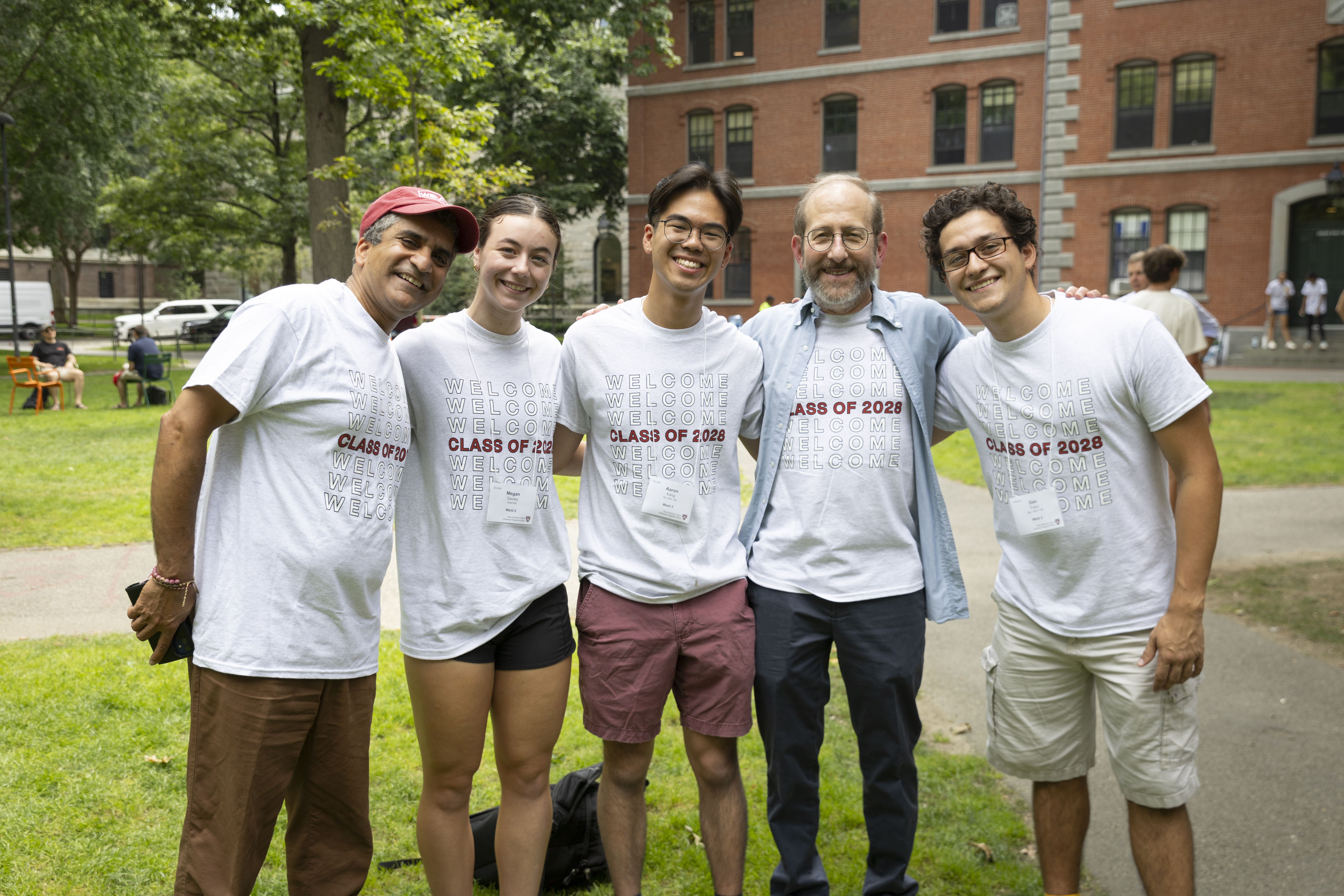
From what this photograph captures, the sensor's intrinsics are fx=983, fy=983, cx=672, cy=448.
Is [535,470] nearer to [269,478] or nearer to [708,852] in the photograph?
[269,478]

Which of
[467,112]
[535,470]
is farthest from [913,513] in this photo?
[467,112]

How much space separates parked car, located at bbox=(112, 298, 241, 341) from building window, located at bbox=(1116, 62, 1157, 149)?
33.7m

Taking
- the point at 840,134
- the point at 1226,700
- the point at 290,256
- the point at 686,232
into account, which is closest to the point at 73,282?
the point at 290,256

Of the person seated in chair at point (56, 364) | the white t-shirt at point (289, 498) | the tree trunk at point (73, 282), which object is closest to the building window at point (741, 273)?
the person seated in chair at point (56, 364)

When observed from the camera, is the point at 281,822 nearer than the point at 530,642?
No

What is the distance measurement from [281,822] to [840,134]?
96.4ft

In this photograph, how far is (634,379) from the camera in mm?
3113

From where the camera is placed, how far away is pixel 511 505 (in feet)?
9.61

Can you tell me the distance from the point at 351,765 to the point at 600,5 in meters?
20.2

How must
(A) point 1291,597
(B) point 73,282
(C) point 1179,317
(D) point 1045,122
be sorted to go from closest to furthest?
(A) point 1291,597 < (C) point 1179,317 < (D) point 1045,122 < (B) point 73,282

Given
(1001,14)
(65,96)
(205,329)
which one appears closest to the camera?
(65,96)

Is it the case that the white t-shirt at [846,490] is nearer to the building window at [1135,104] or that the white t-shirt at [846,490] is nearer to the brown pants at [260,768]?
the brown pants at [260,768]

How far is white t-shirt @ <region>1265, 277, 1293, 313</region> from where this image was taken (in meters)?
24.1

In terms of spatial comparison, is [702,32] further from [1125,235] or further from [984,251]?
[984,251]
